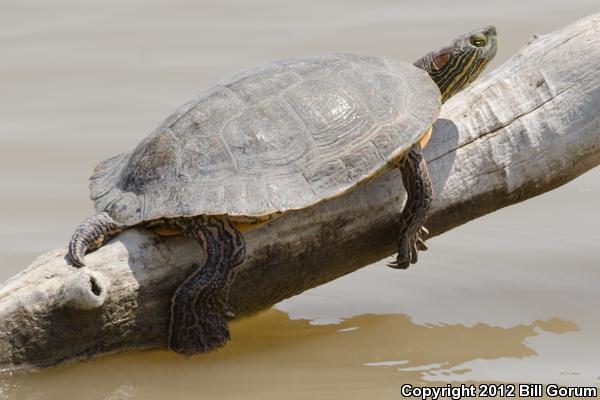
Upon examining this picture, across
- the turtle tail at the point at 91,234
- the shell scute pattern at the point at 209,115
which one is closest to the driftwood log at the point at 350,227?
the turtle tail at the point at 91,234

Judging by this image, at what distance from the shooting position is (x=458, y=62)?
5855 millimetres

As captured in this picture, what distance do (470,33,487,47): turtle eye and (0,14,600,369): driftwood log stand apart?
0.22m

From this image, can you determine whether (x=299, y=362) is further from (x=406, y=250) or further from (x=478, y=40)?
(x=478, y=40)

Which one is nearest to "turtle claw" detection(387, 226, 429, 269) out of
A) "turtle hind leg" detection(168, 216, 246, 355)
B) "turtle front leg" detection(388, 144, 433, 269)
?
"turtle front leg" detection(388, 144, 433, 269)

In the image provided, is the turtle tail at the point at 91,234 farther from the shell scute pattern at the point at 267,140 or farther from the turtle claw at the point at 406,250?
the turtle claw at the point at 406,250

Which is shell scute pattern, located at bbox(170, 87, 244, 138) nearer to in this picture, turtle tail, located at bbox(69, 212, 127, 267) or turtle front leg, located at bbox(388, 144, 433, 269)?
turtle tail, located at bbox(69, 212, 127, 267)

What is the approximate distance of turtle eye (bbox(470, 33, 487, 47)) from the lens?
596 centimetres

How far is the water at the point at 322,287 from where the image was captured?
5.25 m

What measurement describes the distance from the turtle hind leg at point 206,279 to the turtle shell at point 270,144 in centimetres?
13

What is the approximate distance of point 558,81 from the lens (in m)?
5.67

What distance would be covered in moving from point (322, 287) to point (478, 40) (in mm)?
1617

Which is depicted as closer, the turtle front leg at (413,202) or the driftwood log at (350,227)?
the driftwood log at (350,227)

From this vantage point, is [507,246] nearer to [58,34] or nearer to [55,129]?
[55,129]

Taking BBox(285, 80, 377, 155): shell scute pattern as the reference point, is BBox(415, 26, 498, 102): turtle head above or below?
above
